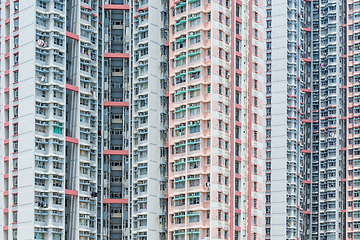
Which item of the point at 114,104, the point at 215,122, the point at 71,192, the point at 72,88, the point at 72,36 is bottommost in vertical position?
the point at 71,192

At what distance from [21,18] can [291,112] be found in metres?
55.7

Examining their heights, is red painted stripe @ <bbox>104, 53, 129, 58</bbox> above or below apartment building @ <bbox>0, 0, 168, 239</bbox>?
above

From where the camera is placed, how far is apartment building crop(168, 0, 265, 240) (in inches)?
4257

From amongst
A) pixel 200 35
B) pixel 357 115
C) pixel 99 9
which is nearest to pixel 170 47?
pixel 200 35

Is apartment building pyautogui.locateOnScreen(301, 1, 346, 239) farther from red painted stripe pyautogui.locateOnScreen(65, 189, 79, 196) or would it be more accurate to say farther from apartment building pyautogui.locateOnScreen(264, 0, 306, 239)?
red painted stripe pyautogui.locateOnScreen(65, 189, 79, 196)

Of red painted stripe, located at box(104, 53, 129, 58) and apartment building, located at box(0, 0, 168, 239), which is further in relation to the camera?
red painted stripe, located at box(104, 53, 129, 58)

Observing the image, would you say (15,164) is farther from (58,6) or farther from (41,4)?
(58,6)

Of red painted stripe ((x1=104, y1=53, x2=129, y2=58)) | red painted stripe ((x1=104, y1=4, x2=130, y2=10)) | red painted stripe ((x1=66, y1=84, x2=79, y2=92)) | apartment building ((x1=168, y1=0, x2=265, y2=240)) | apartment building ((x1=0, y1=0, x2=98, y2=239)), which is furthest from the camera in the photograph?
red painted stripe ((x1=104, y1=4, x2=130, y2=10))

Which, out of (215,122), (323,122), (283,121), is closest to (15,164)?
(215,122)

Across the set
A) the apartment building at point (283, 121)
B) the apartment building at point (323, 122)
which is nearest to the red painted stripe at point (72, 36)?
the apartment building at point (283, 121)

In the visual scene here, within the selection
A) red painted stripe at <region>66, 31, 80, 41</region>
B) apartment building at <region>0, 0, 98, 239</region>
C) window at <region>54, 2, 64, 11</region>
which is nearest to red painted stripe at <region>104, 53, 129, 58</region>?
apartment building at <region>0, 0, 98, 239</region>

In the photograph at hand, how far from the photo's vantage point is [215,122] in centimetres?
10912

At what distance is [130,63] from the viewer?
406 ft

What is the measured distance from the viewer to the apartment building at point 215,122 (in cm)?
10812
